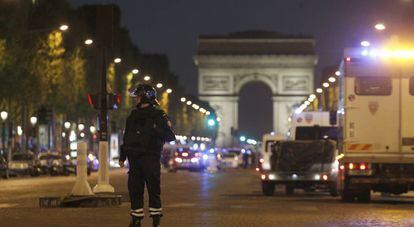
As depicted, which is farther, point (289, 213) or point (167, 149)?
point (167, 149)

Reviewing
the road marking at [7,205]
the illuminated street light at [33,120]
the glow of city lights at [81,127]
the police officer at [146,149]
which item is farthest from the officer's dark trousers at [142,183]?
the glow of city lights at [81,127]

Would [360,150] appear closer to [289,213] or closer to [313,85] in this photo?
[289,213]

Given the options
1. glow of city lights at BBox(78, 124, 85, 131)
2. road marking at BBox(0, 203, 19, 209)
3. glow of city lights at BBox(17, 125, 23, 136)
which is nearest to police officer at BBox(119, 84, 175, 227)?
road marking at BBox(0, 203, 19, 209)

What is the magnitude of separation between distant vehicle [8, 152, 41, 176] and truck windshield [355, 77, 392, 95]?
34721 mm

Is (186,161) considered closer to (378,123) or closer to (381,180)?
(378,123)

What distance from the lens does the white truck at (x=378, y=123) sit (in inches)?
1065

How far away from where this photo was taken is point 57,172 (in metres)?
61.1

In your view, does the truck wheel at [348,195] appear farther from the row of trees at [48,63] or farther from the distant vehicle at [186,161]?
the distant vehicle at [186,161]

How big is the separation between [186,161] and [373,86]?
159 ft

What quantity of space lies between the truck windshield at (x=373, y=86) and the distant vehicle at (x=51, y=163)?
3552 centimetres

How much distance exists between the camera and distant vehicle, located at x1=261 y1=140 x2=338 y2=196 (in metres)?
32.9

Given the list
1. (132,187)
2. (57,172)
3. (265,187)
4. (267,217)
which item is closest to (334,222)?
(267,217)

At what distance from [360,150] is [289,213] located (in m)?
6.48

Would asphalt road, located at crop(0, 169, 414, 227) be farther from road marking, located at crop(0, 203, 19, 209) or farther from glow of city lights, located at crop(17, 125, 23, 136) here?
glow of city lights, located at crop(17, 125, 23, 136)
